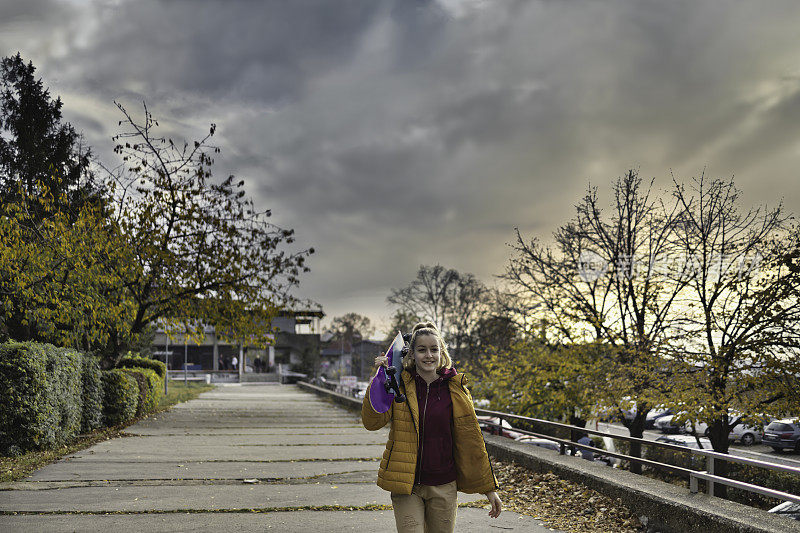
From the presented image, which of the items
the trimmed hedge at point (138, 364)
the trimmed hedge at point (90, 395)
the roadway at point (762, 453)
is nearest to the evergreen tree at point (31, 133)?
the trimmed hedge at point (138, 364)

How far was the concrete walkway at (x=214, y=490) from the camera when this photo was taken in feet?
24.5

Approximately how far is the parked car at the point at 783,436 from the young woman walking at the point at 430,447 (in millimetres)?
30751

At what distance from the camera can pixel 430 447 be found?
4.14 metres

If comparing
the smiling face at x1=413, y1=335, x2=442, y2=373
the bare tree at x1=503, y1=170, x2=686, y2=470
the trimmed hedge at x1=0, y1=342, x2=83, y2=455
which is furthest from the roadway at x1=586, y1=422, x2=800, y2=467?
the smiling face at x1=413, y1=335, x2=442, y2=373

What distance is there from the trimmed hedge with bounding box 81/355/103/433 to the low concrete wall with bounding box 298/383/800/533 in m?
10.7

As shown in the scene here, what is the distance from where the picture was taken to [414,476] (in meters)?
4.03

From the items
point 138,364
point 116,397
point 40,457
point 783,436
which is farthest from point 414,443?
point 783,436

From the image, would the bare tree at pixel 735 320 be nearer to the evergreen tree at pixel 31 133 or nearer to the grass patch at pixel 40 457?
the grass patch at pixel 40 457

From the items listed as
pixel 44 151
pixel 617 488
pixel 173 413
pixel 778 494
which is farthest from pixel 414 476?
pixel 44 151

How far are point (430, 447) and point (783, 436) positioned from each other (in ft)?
104

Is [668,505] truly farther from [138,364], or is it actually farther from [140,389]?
[138,364]

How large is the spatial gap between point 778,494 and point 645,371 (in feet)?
32.0

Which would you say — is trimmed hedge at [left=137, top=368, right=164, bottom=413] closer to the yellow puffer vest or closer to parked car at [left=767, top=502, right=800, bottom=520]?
parked car at [left=767, top=502, right=800, bottom=520]

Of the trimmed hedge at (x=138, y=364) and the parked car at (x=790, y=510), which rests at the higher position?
the trimmed hedge at (x=138, y=364)
